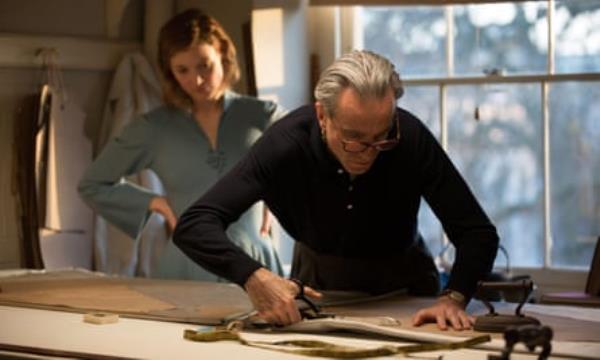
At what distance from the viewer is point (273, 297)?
94.5 inches

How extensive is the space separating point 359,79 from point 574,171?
64.2 inches

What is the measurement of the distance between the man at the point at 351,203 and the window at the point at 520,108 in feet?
3.79

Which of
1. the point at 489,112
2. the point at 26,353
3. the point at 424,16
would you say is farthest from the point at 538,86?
the point at 26,353

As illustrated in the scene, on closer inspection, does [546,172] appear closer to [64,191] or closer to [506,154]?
[506,154]

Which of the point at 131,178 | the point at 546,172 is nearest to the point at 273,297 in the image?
the point at 546,172

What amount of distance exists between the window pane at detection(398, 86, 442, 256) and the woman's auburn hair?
0.76 meters

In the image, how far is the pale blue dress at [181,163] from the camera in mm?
3463

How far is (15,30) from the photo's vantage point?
4.08 m

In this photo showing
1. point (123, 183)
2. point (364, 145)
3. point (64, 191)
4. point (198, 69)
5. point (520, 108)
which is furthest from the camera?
point (64, 191)

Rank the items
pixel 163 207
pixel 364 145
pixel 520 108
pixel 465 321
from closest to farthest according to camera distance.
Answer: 1. pixel 465 321
2. pixel 364 145
3. pixel 163 207
4. pixel 520 108

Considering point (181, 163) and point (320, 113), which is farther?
point (181, 163)

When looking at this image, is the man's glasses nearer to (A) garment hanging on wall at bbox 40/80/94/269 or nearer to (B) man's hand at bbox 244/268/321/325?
(B) man's hand at bbox 244/268/321/325

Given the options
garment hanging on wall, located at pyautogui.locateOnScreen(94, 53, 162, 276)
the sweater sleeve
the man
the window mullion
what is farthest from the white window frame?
the sweater sleeve

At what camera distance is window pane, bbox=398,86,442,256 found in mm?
4012
